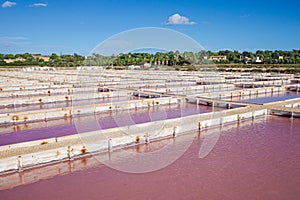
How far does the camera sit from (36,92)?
10070mm

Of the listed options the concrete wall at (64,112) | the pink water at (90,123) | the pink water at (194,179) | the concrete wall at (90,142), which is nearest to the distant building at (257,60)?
the pink water at (90,123)

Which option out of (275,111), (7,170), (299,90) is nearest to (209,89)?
(299,90)

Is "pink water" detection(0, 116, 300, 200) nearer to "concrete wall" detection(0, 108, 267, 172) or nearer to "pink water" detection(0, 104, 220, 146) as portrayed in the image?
"concrete wall" detection(0, 108, 267, 172)

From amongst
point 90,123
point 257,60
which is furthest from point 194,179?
point 257,60

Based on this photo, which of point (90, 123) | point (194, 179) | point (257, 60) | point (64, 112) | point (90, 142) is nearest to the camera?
point (194, 179)

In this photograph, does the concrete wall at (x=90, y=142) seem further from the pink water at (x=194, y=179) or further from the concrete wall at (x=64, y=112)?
the concrete wall at (x=64, y=112)

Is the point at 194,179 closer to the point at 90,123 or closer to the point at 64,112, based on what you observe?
the point at 90,123

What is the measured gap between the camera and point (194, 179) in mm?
3416

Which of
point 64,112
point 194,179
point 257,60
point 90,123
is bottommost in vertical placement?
point 194,179

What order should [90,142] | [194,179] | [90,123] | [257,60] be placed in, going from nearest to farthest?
1. [194,179]
2. [90,142]
3. [90,123]
4. [257,60]

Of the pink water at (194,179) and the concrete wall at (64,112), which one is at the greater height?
the concrete wall at (64,112)

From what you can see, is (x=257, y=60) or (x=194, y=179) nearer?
(x=194, y=179)

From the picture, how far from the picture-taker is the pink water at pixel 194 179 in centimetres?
307

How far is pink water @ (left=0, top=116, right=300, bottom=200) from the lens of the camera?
307 centimetres
